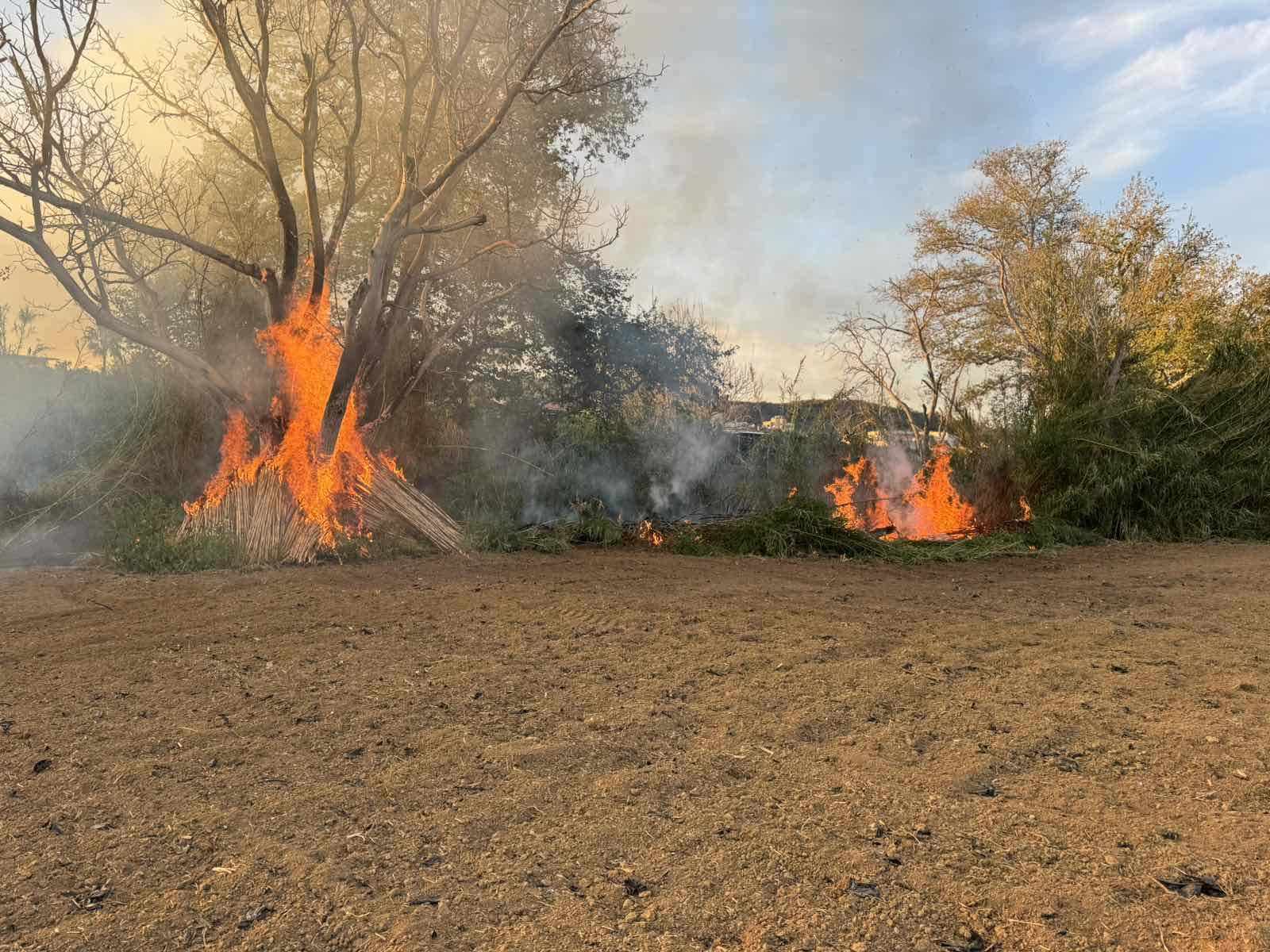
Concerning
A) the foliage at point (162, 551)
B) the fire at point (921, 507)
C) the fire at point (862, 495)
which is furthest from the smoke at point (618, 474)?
the foliage at point (162, 551)

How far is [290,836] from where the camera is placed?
73.2 inches

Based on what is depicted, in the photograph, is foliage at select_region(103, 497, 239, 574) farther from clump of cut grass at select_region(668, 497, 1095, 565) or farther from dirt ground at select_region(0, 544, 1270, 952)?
clump of cut grass at select_region(668, 497, 1095, 565)

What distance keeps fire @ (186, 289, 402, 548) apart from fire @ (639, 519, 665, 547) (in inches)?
92.9

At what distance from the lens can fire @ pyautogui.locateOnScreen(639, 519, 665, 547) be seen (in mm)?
7691

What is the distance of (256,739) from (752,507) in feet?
21.8

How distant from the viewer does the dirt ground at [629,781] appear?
5.05 feet

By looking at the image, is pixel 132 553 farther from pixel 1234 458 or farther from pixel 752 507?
pixel 1234 458

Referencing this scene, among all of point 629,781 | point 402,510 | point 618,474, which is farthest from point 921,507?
point 629,781

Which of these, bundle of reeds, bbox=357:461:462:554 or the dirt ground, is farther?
bundle of reeds, bbox=357:461:462:554

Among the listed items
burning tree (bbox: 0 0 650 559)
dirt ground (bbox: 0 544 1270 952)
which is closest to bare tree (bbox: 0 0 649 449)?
burning tree (bbox: 0 0 650 559)

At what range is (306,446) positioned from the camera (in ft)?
21.3

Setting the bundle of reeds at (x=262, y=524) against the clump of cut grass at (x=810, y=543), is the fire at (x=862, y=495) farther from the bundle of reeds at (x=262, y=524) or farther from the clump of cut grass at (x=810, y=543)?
the bundle of reeds at (x=262, y=524)

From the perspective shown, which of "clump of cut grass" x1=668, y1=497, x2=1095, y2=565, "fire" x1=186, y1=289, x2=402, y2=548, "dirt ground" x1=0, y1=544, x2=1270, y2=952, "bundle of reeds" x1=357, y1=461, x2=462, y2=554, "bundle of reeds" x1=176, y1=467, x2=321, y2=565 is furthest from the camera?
"clump of cut grass" x1=668, y1=497, x2=1095, y2=565

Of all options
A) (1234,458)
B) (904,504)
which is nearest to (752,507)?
(904,504)
